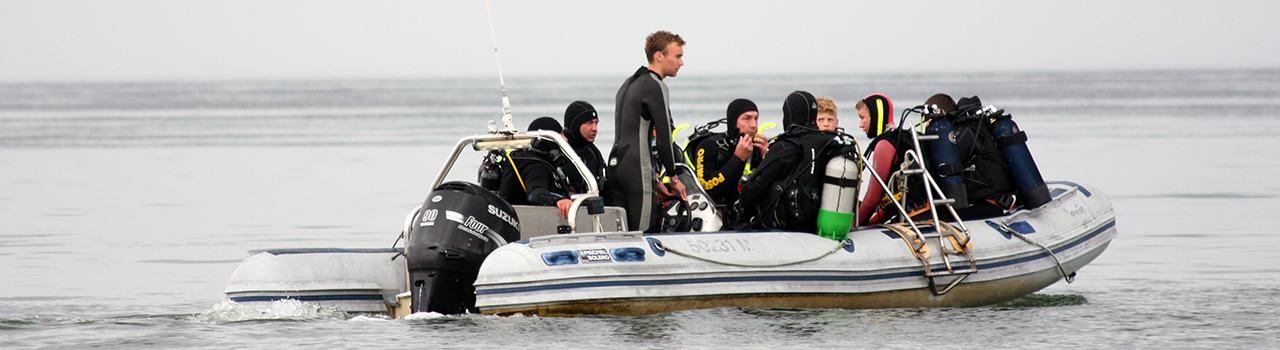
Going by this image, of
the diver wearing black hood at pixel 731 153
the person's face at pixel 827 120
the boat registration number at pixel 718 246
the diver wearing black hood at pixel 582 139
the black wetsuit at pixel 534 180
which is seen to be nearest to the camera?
the boat registration number at pixel 718 246

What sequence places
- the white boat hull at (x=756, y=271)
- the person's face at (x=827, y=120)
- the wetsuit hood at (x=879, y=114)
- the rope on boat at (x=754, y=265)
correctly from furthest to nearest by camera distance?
1. the wetsuit hood at (x=879, y=114)
2. the person's face at (x=827, y=120)
3. the rope on boat at (x=754, y=265)
4. the white boat hull at (x=756, y=271)

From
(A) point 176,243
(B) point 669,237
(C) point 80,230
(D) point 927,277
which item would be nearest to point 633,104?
(B) point 669,237

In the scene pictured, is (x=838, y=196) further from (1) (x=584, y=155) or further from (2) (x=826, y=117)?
(1) (x=584, y=155)

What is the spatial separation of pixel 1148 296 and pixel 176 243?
875cm

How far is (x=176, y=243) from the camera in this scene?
44.0 ft

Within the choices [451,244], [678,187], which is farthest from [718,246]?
[451,244]

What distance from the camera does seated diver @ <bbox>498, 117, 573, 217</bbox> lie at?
316 inches

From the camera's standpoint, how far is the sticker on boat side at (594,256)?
7.52 meters

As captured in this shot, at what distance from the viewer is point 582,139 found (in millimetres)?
8672

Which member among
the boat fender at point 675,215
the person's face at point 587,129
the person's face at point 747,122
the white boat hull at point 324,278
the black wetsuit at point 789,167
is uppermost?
the person's face at point 747,122

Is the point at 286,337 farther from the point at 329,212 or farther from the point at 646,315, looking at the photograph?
the point at 329,212

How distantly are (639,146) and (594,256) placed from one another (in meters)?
0.90

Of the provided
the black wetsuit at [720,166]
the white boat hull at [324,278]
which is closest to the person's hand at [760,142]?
the black wetsuit at [720,166]

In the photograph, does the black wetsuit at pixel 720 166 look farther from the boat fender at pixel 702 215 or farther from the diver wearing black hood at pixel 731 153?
the boat fender at pixel 702 215
